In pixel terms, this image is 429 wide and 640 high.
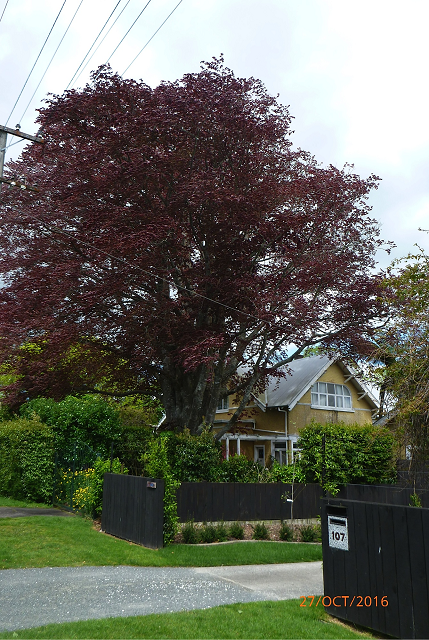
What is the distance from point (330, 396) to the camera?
96.4ft

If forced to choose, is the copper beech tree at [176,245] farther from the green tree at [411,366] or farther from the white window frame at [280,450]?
the white window frame at [280,450]

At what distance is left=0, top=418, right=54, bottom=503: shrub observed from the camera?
1734 centimetres

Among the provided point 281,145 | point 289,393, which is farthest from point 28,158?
point 289,393

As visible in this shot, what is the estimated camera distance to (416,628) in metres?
6.16

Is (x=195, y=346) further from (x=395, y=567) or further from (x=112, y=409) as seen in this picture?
(x=395, y=567)

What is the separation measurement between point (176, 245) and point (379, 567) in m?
11.7

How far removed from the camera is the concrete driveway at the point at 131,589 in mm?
7105

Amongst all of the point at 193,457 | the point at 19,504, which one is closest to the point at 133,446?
the point at 193,457

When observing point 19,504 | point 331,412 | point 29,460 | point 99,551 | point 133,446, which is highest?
point 331,412

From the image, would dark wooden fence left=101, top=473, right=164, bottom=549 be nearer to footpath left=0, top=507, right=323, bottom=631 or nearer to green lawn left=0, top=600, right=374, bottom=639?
footpath left=0, top=507, right=323, bottom=631

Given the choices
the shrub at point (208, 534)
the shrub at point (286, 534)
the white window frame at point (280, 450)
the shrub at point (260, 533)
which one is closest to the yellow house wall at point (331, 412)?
the white window frame at point (280, 450)

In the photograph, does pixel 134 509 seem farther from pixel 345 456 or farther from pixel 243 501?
pixel 345 456

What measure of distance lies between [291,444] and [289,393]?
99.6 inches
